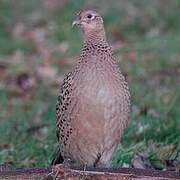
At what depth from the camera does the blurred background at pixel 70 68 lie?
236 inches

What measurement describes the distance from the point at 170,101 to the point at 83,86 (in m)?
2.91

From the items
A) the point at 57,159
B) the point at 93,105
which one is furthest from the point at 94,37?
the point at 57,159

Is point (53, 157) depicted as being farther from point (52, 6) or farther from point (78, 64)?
point (52, 6)

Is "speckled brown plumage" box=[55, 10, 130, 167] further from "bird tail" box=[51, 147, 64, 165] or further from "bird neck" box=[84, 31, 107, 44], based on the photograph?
"bird tail" box=[51, 147, 64, 165]

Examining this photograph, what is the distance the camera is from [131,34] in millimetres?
11680

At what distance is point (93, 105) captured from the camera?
4.91m

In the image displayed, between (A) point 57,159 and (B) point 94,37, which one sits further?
(A) point 57,159

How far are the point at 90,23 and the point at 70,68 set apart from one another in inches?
190

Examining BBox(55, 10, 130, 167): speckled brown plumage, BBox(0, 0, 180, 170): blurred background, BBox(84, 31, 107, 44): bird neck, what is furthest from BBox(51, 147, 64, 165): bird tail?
BBox(84, 31, 107, 44): bird neck

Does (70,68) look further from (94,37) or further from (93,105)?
(93,105)

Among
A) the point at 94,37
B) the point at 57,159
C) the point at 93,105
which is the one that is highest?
the point at 94,37

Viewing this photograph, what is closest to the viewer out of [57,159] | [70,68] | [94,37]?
[94,37]

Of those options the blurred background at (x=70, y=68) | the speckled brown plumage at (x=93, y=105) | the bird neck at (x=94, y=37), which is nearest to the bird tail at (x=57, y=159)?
the blurred background at (x=70, y=68)

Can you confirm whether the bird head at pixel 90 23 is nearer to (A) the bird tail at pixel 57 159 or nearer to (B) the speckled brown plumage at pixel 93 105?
(B) the speckled brown plumage at pixel 93 105
